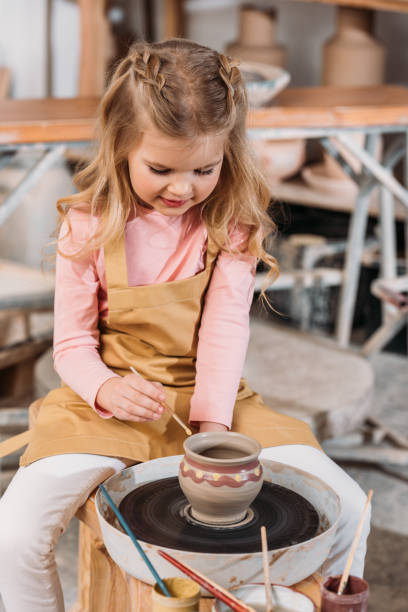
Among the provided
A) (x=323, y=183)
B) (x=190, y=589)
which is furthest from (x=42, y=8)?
(x=190, y=589)

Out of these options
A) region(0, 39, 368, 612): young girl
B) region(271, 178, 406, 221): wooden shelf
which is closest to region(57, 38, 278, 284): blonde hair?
region(0, 39, 368, 612): young girl

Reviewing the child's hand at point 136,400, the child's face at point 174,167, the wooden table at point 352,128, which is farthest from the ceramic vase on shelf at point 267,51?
the child's hand at point 136,400

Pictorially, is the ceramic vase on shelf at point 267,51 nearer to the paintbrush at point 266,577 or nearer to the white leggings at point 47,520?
the white leggings at point 47,520

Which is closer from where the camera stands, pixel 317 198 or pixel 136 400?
pixel 136 400

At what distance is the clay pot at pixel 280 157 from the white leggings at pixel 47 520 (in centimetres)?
243

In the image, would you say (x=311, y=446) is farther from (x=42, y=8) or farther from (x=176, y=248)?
(x=42, y=8)

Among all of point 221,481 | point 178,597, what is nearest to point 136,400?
point 221,481

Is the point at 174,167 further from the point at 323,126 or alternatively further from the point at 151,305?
the point at 323,126

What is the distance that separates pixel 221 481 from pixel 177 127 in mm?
503

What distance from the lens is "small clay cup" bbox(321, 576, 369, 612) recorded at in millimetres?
844

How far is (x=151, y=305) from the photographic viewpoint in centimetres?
137

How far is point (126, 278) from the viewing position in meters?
1.36

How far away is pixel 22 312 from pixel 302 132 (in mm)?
1016

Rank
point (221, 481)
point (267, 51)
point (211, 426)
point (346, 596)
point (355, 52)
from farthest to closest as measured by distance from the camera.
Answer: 1. point (267, 51)
2. point (355, 52)
3. point (211, 426)
4. point (221, 481)
5. point (346, 596)
